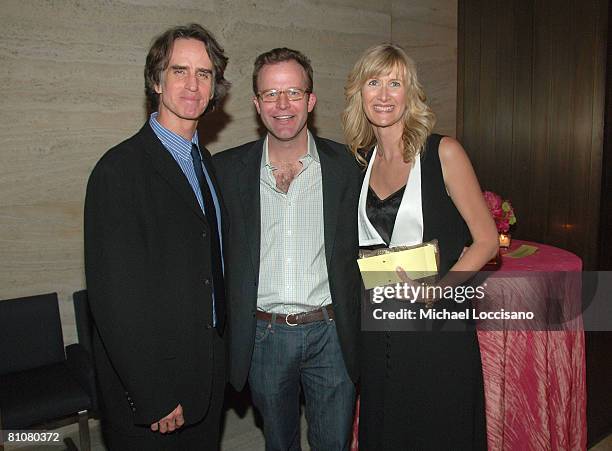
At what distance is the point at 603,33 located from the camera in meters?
4.07

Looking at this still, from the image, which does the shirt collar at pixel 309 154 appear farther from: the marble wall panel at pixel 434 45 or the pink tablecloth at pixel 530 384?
the marble wall panel at pixel 434 45

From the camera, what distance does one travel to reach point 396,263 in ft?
7.13

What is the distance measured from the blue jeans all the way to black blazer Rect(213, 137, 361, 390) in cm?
8

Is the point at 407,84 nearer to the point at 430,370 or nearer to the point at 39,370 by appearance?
the point at 430,370

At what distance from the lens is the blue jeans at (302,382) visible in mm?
2393

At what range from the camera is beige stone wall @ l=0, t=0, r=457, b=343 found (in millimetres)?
3189

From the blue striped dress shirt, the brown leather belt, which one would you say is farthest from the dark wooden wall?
the blue striped dress shirt

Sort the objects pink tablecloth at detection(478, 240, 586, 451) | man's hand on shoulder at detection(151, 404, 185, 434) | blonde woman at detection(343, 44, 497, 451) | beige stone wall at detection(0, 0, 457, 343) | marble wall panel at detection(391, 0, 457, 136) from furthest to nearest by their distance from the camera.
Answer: marble wall panel at detection(391, 0, 457, 136) < beige stone wall at detection(0, 0, 457, 343) < pink tablecloth at detection(478, 240, 586, 451) < blonde woman at detection(343, 44, 497, 451) < man's hand on shoulder at detection(151, 404, 185, 434)

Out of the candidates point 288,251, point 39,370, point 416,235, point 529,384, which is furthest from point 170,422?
point 529,384

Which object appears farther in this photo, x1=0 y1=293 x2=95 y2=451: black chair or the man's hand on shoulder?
x1=0 y1=293 x2=95 y2=451: black chair

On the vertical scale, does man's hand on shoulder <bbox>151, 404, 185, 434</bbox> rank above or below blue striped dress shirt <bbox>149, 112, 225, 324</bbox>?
below

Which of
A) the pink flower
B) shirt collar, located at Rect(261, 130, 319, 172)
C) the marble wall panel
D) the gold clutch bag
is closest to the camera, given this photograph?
the gold clutch bag

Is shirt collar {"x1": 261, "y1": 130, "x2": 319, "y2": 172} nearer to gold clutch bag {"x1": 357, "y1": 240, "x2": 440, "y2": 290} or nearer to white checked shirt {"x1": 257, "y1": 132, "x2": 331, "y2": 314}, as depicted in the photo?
white checked shirt {"x1": 257, "y1": 132, "x2": 331, "y2": 314}

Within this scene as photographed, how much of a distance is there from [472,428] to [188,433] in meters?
1.25
